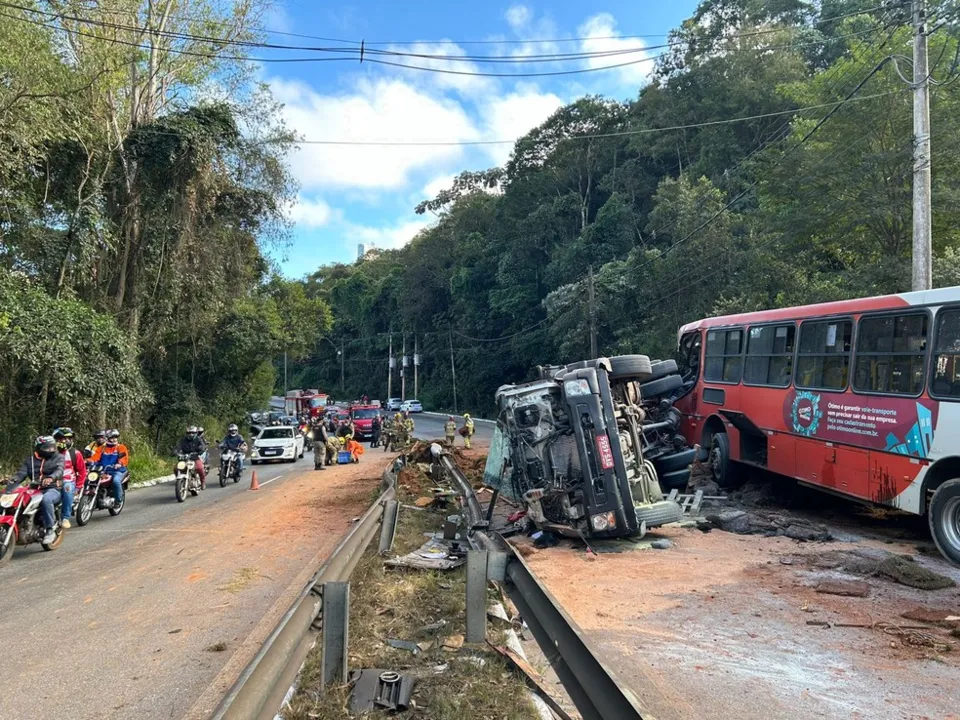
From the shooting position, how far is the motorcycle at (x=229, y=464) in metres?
18.8

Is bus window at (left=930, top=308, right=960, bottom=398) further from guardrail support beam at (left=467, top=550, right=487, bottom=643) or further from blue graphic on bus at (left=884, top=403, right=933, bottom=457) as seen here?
guardrail support beam at (left=467, top=550, right=487, bottom=643)

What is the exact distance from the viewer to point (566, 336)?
42.2 meters

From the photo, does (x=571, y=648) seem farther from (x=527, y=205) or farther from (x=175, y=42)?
(x=527, y=205)

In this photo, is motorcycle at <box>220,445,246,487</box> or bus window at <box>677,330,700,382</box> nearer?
bus window at <box>677,330,700,382</box>

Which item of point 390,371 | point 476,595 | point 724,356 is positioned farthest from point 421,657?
point 390,371

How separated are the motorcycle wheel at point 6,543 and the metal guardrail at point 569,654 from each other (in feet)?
24.0

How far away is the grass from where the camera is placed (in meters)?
3.90

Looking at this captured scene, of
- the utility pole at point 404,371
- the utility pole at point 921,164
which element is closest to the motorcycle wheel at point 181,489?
the utility pole at point 921,164

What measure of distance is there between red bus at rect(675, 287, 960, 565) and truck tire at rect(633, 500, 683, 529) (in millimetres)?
2663

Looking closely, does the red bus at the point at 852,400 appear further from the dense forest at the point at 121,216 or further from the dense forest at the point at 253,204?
the dense forest at the point at 121,216

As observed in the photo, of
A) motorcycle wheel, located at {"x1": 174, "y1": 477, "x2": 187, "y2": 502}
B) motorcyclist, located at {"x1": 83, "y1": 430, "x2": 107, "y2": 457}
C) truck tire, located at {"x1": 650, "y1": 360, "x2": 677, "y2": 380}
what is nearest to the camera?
truck tire, located at {"x1": 650, "y1": 360, "x2": 677, "y2": 380}

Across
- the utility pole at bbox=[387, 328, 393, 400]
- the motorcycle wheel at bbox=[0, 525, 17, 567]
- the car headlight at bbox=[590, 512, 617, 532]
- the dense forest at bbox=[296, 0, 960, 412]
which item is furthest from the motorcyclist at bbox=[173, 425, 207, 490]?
the utility pole at bbox=[387, 328, 393, 400]

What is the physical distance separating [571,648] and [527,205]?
5604cm

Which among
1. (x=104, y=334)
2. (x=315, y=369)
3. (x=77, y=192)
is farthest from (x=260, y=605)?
(x=315, y=369)
